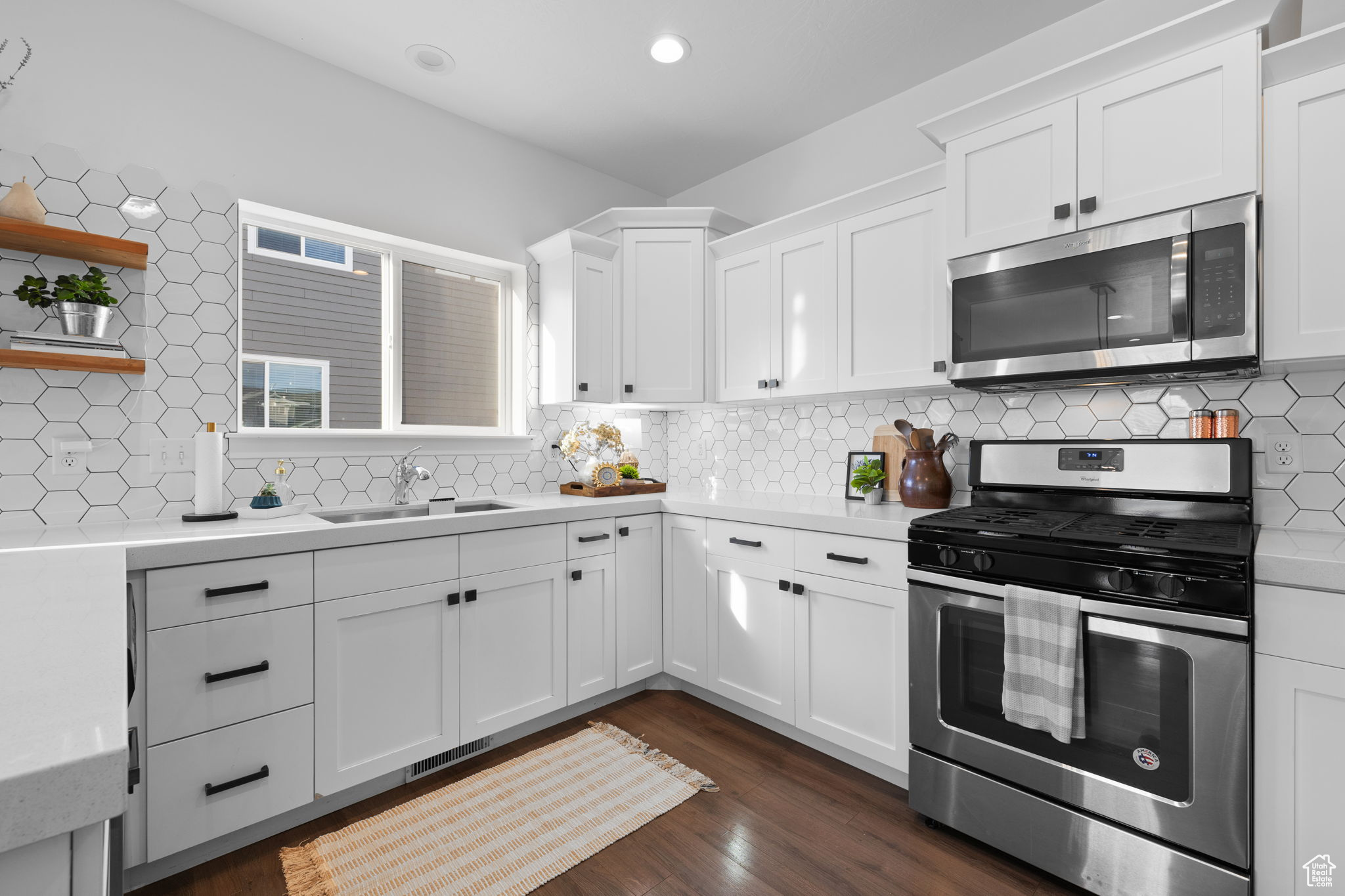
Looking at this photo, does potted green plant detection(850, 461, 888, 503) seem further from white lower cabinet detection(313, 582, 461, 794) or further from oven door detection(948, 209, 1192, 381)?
white lower cabinet detection(313, 582, 461, 794)

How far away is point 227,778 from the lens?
177cm

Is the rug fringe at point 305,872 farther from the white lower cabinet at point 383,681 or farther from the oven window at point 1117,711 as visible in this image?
the oven window at point 1117,711

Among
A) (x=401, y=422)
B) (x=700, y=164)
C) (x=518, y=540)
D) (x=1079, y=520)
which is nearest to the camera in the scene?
(x=1079, y=520)

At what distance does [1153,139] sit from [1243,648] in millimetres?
1404

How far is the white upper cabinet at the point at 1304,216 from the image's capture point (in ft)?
5.18

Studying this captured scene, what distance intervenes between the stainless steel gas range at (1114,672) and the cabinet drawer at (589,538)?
51.0 inches

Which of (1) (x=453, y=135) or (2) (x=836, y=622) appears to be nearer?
(2) (x=836, y=622)

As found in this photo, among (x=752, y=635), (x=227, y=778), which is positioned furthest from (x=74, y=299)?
(x=752, y=635)

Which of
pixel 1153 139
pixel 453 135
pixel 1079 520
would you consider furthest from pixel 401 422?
pixel 1153 139

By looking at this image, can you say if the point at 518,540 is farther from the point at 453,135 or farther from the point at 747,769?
the point at 453,135

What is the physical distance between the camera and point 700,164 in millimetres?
3553

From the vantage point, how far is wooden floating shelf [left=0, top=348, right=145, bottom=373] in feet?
6.00

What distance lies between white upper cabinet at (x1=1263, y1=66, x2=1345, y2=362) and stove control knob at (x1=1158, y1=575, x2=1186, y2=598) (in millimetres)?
715

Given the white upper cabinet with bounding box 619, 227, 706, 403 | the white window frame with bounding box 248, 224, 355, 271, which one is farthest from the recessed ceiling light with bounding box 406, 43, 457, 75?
the white upper cabinet with bounding box 619, 227, 706, 403
